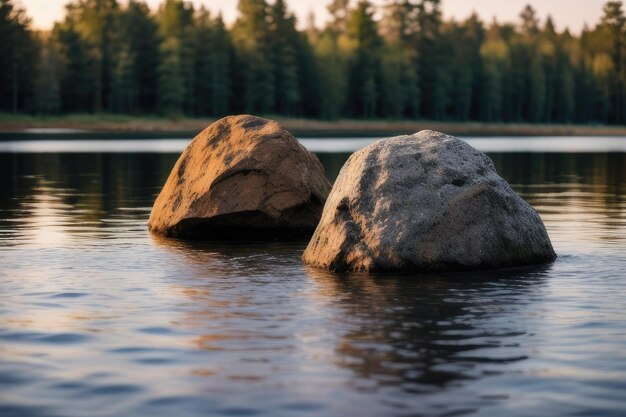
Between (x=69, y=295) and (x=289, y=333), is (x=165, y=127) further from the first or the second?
(x=289, y=333)

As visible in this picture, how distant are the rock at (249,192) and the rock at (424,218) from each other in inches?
111

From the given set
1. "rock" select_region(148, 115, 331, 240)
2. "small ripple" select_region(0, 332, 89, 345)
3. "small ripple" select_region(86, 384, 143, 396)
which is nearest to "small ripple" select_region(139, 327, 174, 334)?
"small ripple" select_region(0, 332, 89, 345)

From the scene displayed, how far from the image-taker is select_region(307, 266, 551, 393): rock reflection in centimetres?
819

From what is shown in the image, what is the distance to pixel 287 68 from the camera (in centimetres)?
12731

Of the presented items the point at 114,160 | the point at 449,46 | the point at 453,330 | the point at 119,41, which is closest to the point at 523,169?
the point at 114,160

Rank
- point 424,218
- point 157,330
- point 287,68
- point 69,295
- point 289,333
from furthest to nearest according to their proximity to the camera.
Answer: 1. point 287,68
2. point 424,218
3. point 69,295
4. point 157,330
5. point 289,333

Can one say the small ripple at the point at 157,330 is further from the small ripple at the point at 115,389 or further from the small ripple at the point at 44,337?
the small ripple at the point at 115,389

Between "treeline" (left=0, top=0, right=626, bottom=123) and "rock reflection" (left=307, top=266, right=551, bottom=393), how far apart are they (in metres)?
94.0

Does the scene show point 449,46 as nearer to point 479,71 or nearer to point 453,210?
point 479,71

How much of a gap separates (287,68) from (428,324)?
4669 inches

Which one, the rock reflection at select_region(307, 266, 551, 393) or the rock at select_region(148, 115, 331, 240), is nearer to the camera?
the rock reflection at select_region(307, 266, 551, 393)

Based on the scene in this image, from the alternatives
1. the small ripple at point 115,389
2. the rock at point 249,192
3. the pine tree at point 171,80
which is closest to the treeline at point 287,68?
the pine tree at point 171,80

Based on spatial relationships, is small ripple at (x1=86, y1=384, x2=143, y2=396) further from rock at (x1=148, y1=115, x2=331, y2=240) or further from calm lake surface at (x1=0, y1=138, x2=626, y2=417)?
rock at (x1=148, y1=115, x2=331, y2=240)

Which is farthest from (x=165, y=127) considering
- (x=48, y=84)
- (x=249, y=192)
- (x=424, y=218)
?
(x=424, y=218)
